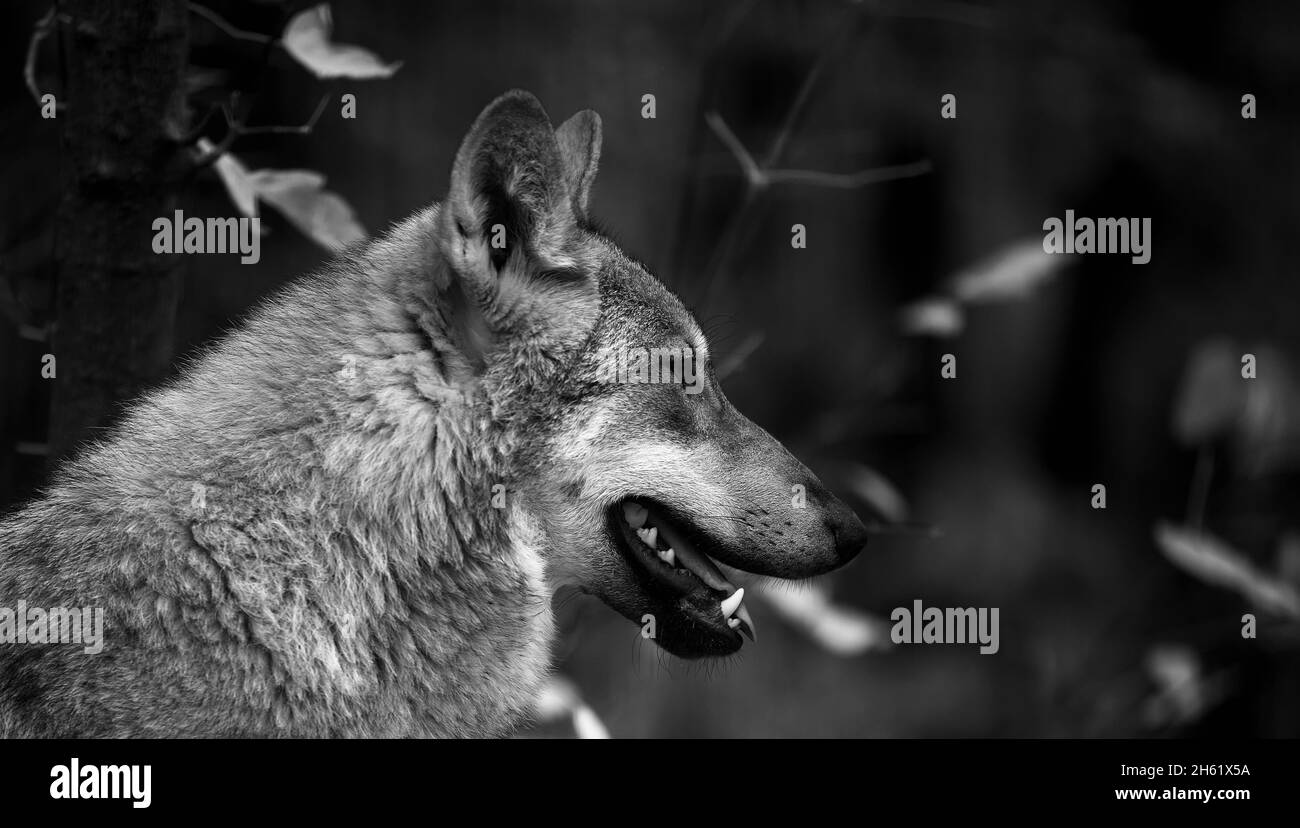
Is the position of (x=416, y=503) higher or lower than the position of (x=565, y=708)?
higher

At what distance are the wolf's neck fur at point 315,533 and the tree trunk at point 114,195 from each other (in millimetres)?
472

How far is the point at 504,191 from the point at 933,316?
94.3 inches

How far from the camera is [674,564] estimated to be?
3.88m

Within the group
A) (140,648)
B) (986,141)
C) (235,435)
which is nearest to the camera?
(140,648)

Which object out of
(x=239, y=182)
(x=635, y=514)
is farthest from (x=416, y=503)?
(x=239, y=182)

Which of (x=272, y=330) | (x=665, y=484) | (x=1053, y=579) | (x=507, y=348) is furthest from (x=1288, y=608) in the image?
(x=1053, y=579)

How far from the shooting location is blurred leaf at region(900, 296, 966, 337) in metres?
5.23

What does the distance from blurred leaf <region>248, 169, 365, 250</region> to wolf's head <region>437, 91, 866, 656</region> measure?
0.69m

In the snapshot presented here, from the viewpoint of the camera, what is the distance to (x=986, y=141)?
1131cm

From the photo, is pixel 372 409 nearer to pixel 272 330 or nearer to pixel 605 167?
pixel 272 330

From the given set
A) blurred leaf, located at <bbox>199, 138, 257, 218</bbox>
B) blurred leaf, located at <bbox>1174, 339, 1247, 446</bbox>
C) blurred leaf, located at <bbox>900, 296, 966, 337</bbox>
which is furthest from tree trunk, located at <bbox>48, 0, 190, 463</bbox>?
blurred leaf, located at <bbox>1174, 339, 1247, 446</bbox>

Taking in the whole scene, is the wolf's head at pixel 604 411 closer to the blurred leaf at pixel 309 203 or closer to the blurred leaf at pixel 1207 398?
the blurred leaf at pixel 309 203

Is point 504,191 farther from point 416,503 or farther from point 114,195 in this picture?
point 114,195

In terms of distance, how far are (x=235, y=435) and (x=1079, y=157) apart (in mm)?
9414
